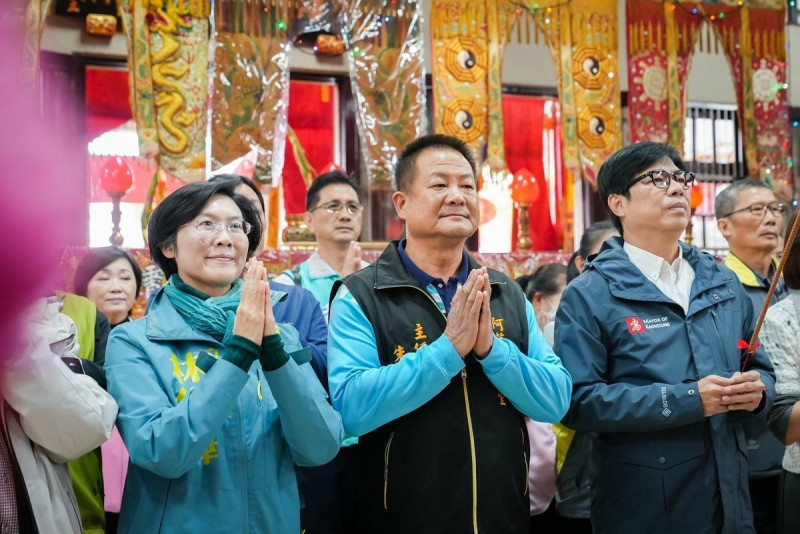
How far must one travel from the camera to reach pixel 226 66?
529 cm

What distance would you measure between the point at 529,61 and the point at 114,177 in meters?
3.81

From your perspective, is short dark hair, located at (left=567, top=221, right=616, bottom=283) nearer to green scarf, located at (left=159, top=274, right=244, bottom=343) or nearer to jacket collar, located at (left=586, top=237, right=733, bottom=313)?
jacket collar, located at (left=586, top=237, right=733, bottom=313)

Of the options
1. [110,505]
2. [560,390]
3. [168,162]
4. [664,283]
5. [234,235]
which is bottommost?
[110,505]

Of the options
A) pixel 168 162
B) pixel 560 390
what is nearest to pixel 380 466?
pixel 560 390

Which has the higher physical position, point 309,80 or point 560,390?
point 309,80

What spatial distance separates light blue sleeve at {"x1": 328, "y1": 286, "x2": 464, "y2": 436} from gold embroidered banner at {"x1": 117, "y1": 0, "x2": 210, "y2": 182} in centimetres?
360

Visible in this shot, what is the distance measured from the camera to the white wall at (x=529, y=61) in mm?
5887

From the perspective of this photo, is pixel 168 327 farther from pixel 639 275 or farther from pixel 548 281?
pixel 548 281

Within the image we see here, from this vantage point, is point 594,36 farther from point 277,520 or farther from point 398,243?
point 277,520

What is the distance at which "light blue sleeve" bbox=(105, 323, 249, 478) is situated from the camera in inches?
56.6

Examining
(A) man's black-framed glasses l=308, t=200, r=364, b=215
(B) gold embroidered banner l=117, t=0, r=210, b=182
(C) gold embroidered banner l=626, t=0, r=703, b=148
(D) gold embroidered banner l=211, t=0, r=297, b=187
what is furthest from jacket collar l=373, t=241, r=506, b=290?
(C) gold embroidered banner l=626, t=0, r=703, b=148

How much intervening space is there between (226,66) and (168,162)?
29.1 inches

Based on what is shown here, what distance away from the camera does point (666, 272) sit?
2.05m

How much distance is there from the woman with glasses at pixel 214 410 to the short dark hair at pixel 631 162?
923mm
